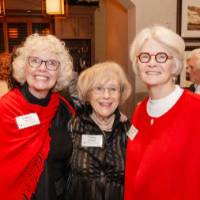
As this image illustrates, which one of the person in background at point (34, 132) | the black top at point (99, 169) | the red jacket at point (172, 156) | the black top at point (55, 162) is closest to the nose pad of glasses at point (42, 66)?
the person in background at point (34, 132)

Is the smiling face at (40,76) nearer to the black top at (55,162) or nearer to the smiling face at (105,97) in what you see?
the black top at (55,162)

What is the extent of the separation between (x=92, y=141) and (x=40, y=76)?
50 cm

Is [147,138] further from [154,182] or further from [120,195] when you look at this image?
[120,195]

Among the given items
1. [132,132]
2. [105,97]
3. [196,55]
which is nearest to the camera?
[132,132]

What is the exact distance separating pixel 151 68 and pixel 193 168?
19.8 inches

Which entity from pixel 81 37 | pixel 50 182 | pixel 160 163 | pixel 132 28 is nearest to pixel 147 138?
pixel 160 163

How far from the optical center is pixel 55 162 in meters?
1.92

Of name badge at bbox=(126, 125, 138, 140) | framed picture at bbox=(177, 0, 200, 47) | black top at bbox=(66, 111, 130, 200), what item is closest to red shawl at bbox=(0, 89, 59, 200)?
black top at bbox=(66, 111, 130, 200)

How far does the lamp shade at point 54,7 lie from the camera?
335 centimetres

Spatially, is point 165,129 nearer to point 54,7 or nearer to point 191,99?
point 191,99

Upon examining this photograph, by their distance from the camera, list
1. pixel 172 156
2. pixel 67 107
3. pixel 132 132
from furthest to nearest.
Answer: pixel 67 107
pixel 132 132
pixel 172 156

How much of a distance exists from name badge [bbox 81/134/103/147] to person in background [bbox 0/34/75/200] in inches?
4.5

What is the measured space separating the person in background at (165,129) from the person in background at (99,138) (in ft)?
0.63

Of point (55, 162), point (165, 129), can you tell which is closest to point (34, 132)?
point (55, 162)
